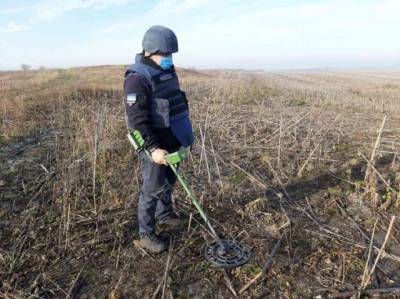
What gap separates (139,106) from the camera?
276 cm

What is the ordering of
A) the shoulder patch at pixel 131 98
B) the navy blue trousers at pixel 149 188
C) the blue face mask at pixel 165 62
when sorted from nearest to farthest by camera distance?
1. the shoulder patch at pixel 131 98
2. the blue face mask at pixel 165 62
3. the navy blue trousers at pixel 149 188

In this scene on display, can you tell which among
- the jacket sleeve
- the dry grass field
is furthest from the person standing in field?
the dry grass field

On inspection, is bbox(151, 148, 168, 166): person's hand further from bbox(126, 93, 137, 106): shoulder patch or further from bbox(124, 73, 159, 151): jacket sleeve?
bbox(126, 93, 137, 106): shoulder patch

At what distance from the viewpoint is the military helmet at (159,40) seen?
9.17 feet

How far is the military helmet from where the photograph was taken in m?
2.79

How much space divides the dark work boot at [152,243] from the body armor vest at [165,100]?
921mm

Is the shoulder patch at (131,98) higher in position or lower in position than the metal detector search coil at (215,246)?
higher

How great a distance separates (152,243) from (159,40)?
1819mm

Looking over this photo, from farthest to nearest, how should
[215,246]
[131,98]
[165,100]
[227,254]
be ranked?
[215,246], [227,254], [165,100], [131,98]

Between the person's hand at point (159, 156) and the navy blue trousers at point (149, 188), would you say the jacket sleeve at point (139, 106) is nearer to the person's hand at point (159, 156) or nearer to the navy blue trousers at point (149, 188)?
the person's hand at point (159, 156)

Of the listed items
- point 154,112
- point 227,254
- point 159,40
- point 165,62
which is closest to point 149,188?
point 154,112

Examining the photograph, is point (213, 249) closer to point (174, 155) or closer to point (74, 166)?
point (174, 155)

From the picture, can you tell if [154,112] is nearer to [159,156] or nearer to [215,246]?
[159,156]

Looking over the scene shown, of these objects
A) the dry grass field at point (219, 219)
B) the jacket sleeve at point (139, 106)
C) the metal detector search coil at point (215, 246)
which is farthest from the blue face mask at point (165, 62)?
the dry grass field at point (219, 219)
